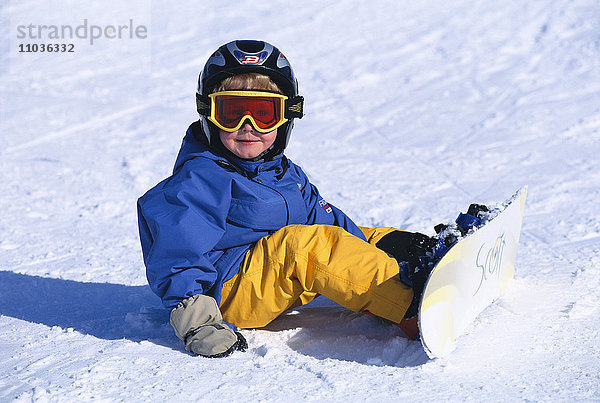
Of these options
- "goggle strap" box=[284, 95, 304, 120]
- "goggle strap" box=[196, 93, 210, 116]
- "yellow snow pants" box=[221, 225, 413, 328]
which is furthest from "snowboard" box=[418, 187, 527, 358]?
"goggle strap" box=[196, 93, 210, 116]

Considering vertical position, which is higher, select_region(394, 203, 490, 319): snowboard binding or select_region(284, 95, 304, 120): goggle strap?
select_region(284, 95, 304, 120): goggle strap

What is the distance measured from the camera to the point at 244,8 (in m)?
10.8

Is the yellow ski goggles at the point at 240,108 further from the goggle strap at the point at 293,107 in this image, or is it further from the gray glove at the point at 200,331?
the gray glove at the point at 200,331

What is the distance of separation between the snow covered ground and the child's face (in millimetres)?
684

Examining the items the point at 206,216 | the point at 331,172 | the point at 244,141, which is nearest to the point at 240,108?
the point at 244,141

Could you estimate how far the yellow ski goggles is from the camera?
8.57 feet

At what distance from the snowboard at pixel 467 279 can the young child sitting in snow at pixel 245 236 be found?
12 cm

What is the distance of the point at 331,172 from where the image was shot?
547cm

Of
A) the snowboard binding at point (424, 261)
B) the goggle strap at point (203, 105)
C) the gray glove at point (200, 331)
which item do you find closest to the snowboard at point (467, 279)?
the snowboard binding at point (424, 261)

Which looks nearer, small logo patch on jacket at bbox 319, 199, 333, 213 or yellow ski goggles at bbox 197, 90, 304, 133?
yellow ski goggles at bbox 197, 90, 304, 133

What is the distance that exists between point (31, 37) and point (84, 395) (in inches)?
358

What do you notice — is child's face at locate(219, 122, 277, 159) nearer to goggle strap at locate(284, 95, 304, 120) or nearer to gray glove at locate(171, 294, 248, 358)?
goggle strap at locate(284, 95, 304, 120)

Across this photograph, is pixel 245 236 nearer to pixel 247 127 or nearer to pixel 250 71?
pixel 247 127

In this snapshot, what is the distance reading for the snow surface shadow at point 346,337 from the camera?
2350mm
